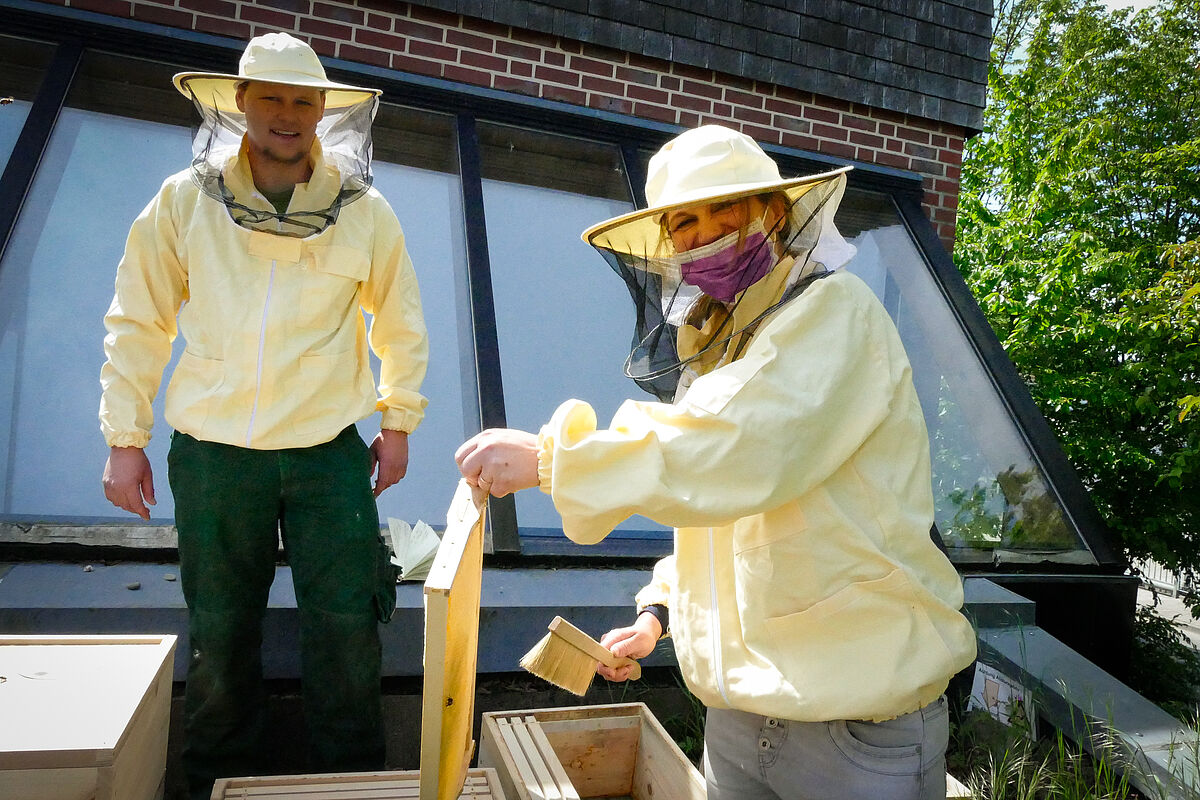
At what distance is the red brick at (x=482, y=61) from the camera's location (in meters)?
4.65

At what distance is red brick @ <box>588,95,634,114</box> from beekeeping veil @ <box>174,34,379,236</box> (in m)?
2.63

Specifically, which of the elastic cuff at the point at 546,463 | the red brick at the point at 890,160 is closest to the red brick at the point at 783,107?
the red brick at the point at 890,160

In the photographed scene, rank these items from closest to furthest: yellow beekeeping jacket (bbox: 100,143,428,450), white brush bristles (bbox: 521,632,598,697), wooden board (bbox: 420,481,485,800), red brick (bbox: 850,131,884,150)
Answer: wooden board (bbox: 420,481,485,800), white brush bristles (bbox: 521,632,598,697), yellow beekeeping jacket (bbox: 100,143,428,450), red brick (bbox: 850,131,884,150)

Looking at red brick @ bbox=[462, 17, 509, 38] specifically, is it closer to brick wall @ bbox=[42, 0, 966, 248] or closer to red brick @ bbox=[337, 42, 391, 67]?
brick wall @ bbox=[42, 0, 966, 248]

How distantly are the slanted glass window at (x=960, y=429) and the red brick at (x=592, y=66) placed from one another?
5.21 feet

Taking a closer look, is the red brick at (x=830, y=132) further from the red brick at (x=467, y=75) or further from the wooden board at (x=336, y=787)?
the wooden board at (x=336, y=787)

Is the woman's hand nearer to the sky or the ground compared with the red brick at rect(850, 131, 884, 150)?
nearer to the ground

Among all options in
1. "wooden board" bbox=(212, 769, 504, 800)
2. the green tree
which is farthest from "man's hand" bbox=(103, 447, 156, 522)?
the green tree

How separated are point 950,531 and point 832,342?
127 inches

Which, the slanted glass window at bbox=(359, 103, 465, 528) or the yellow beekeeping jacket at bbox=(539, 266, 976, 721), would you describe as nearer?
the yellow beekeeping jacket at bbox=(539, 266, 976, 721)

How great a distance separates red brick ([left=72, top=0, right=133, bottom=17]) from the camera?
163 inches

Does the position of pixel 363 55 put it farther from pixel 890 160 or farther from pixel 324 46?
pixel 890 160

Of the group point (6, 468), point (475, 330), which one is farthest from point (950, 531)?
point (6, 468)

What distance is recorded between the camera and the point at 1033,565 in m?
4.11
